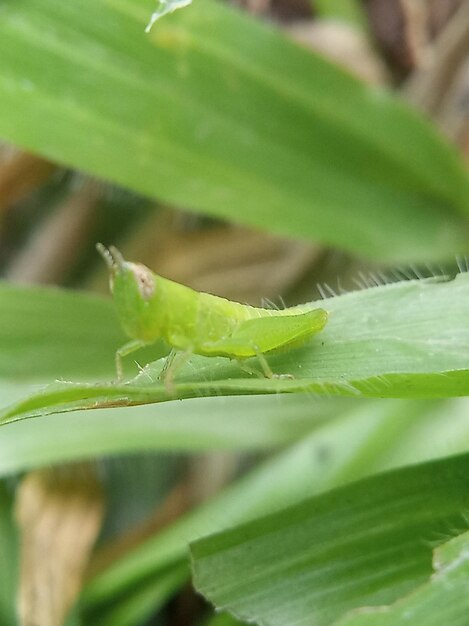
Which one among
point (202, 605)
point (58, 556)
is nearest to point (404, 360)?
point (58, 556)

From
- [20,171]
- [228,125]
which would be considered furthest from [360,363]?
[20,171]

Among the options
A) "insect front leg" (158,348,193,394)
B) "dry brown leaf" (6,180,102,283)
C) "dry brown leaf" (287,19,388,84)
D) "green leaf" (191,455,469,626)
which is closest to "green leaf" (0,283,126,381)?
"insect front leg" (158,348,193,394)

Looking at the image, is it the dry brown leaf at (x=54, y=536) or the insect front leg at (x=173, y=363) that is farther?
the dry brown leaf at (x=54, y=536)

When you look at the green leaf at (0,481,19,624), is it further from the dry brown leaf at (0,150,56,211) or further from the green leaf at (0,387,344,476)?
the dry brown leaf at (0,150,56,211)

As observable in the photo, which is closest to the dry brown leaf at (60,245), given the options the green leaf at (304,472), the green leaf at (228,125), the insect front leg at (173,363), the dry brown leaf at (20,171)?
the dry brown leaf at (20,171)

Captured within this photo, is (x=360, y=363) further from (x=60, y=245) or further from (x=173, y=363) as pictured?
(x=60, y=245)

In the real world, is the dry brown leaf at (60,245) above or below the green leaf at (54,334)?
below

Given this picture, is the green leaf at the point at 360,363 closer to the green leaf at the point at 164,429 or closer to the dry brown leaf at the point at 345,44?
the green leaf at the point at 164,429
